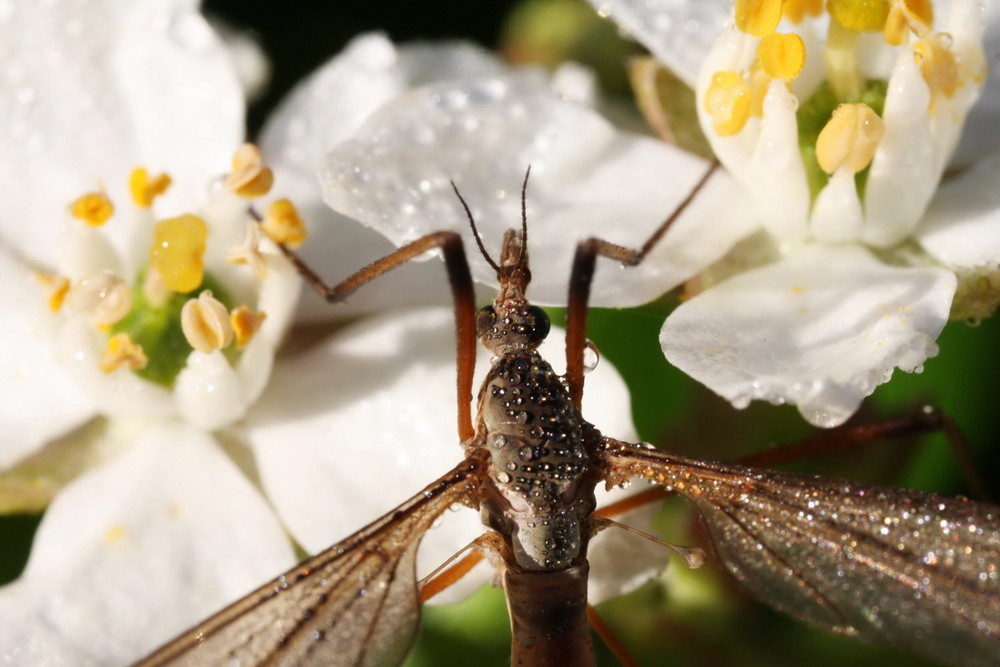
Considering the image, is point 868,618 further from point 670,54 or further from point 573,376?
point 670,54

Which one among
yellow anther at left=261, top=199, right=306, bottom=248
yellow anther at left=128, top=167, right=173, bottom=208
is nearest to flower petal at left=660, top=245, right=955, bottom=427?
yellow anther at left=261, top=199, right=306, bottom=248

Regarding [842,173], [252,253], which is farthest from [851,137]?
[252,253]

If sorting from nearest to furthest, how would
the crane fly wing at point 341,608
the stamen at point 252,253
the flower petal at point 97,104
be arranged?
the crane fly wing at point 341,608, the stamen at point 252,253, the flower petal at point 97,104

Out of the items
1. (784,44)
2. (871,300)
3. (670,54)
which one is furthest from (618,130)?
(871,300)

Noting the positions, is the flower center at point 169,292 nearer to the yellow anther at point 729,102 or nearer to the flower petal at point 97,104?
the flower petal at point 97,104

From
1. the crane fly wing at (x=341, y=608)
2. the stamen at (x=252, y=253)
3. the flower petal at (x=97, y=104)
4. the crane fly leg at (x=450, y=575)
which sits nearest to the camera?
the crane fly wing at (x=341, y=608)

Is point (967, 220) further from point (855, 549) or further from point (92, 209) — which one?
point (92, 209)

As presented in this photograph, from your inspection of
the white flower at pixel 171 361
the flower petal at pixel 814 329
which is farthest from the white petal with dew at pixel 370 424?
Answer: the flower petal at pixel 814 329

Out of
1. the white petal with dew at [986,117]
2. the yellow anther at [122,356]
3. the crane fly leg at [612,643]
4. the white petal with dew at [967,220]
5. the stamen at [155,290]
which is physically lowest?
the crane fly leg at [612,643]
